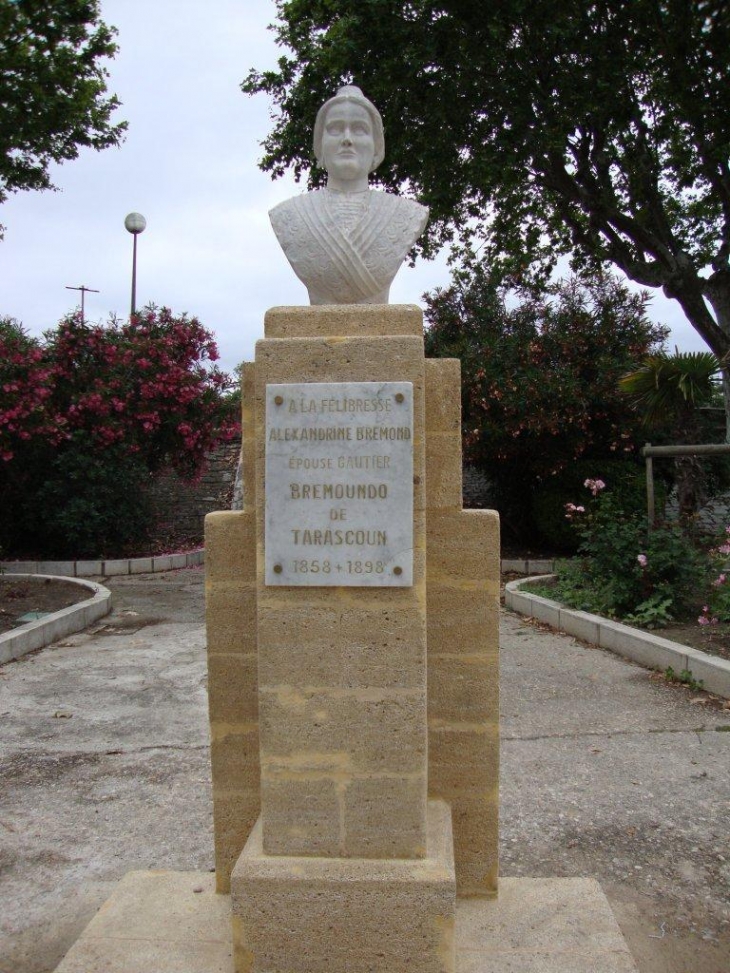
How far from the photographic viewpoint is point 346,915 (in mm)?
2215

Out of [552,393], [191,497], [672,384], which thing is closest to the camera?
[672,384]

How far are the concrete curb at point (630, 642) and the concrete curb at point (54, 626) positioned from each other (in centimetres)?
460

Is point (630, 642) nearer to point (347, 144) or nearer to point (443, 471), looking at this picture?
point (443, 471)

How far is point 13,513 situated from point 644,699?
10.5m

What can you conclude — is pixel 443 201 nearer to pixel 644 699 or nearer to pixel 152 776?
pixel 644 699

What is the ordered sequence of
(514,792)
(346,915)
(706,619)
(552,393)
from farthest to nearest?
(552,393) < (706,619) < (514,792) < (346,915)

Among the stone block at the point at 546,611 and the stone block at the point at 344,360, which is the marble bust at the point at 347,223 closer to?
the stone block at the point at 344,360

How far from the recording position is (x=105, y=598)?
895 cm

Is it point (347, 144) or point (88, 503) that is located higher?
point (347, 144)

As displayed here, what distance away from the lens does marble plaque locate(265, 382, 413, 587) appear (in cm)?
223

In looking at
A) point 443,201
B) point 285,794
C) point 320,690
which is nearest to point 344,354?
point 320,690

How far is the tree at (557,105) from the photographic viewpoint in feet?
34.9

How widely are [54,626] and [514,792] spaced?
510 cm

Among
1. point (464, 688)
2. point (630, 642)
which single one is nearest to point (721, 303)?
point (630, 642)
